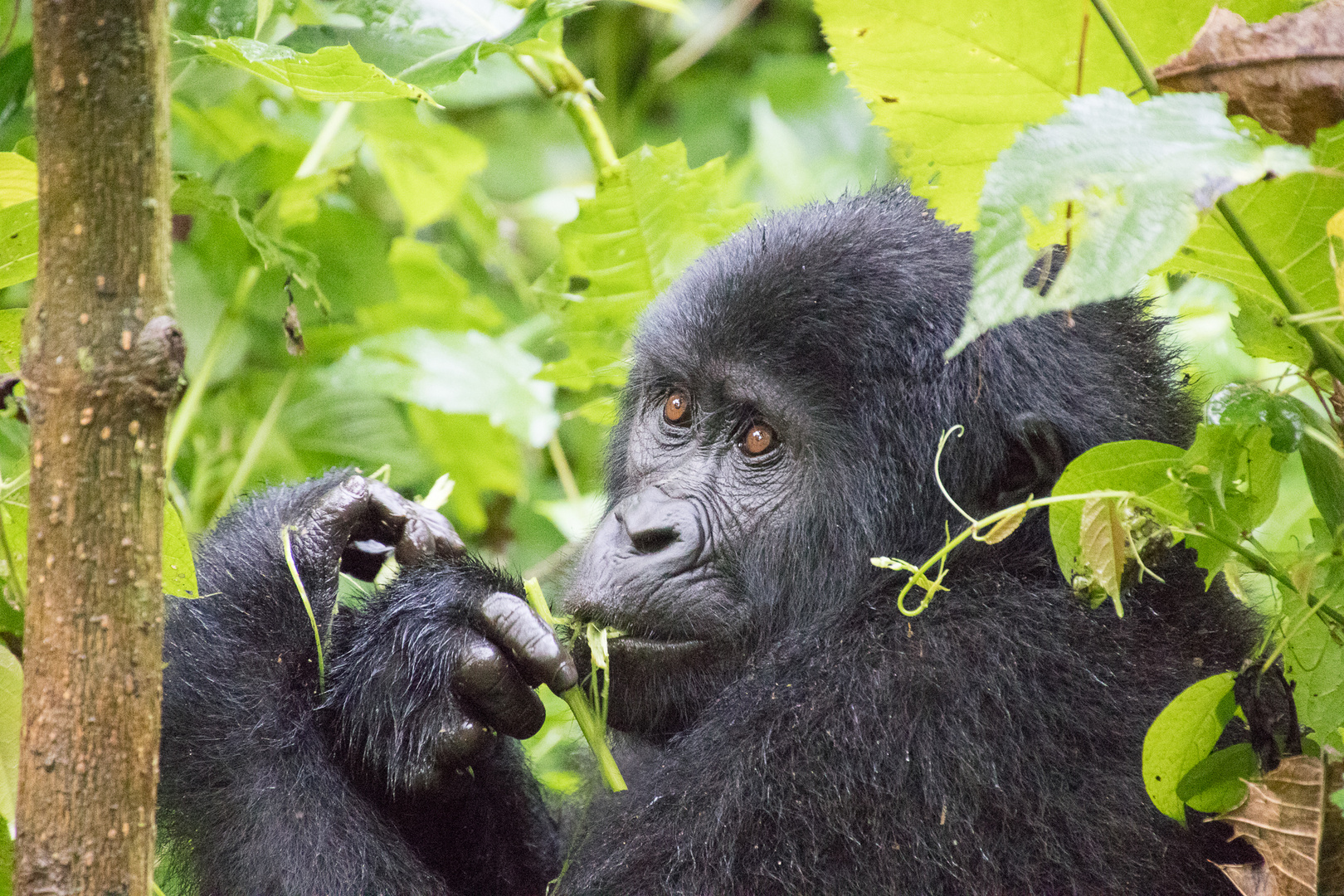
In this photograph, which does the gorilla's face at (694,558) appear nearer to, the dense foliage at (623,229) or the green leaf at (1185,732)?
the dense foliage at (623,229)

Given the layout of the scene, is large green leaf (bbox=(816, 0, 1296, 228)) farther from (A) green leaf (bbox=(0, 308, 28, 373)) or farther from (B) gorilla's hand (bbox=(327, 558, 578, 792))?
(A) green leaf (bbox=(0, 308, 28, 373))

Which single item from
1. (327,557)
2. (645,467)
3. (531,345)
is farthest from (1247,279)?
(531,345)

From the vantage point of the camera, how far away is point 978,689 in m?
1.89

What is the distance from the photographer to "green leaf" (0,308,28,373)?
5.76 ft

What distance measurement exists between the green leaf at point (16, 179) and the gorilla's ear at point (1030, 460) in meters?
1.68

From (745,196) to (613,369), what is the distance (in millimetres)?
2113

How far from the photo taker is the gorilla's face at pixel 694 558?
7.15ft

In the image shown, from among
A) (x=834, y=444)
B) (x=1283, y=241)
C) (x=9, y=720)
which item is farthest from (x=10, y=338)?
(x=1283, y=241)

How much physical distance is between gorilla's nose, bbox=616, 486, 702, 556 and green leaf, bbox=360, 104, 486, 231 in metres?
1.64

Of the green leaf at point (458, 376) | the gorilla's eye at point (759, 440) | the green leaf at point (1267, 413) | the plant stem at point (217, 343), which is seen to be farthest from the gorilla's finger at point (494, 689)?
the plant stem at point (217, 343)

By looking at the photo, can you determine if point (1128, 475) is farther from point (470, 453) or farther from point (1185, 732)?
point (470, 453)

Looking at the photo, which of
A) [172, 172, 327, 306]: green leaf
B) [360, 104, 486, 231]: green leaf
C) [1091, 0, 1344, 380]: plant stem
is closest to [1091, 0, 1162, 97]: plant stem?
[1091, 0, 1344, 380]: plant stem

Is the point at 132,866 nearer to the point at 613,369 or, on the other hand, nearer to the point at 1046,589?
the point at 1046,589

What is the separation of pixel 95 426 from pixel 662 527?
1173 mm
